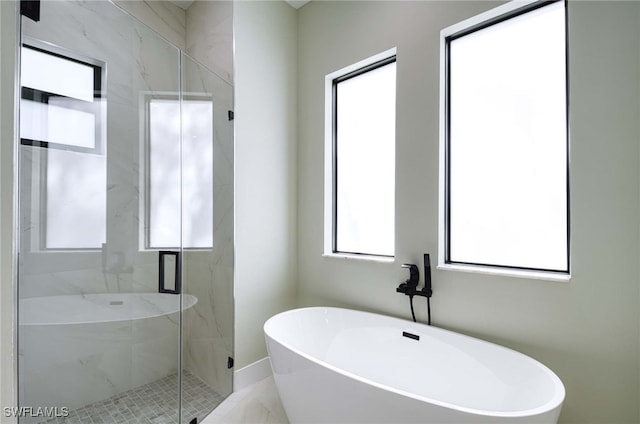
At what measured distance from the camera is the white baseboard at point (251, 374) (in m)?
2.29

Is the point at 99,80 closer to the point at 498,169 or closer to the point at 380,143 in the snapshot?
the point at 380,143

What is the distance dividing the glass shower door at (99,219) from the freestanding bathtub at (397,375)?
0.72m

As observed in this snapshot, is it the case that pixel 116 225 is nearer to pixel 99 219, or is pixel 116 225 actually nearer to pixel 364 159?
pixel 99 219

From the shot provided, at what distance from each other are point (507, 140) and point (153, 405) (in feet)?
8.32

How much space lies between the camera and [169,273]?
1.81 meters

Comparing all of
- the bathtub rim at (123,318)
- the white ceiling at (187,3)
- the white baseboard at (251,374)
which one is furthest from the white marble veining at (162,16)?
the white baseboard at (251,374)

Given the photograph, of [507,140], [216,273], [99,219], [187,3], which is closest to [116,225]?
[99,219]

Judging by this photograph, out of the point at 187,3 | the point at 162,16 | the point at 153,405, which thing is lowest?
the point at 153,405

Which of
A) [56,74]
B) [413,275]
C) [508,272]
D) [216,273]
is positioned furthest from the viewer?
[216,273]

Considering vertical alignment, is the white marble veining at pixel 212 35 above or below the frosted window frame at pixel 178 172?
above

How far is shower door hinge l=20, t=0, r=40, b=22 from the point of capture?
1.20m

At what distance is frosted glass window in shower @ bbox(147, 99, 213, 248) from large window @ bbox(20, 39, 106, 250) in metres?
0.27

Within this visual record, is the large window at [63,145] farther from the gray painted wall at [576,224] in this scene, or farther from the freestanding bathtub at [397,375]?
the gray painted wall at [576,224]

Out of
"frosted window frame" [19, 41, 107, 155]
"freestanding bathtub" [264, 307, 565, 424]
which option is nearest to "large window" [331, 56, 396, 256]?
"freestanding bathtub" [264, 307, 565, 424]
